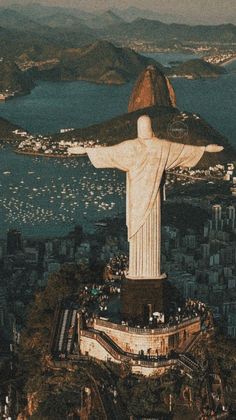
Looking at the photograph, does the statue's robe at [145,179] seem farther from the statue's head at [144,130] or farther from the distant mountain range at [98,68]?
the distant mountain range at [98,68]

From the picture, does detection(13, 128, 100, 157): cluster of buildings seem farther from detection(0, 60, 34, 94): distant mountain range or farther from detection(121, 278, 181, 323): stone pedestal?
detection(121, 278, 181, 323): stone pedestal

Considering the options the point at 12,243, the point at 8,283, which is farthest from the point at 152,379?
the point at 12,243

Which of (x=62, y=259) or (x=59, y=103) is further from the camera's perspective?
(x=59, y=103)

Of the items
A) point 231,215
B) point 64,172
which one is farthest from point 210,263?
point 64,172

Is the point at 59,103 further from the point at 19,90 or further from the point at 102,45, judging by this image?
the point at 102,45

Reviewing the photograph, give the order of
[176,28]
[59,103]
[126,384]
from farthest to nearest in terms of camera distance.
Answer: [176,28] → [59,103] → [126,384]

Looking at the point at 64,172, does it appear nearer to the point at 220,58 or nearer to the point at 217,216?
the point at 217,216

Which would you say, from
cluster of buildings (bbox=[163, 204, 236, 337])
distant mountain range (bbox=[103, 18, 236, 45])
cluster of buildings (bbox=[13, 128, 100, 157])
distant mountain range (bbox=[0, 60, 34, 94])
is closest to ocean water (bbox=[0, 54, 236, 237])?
cluster of buildings (bbox=[13, 128, 100, 157])
